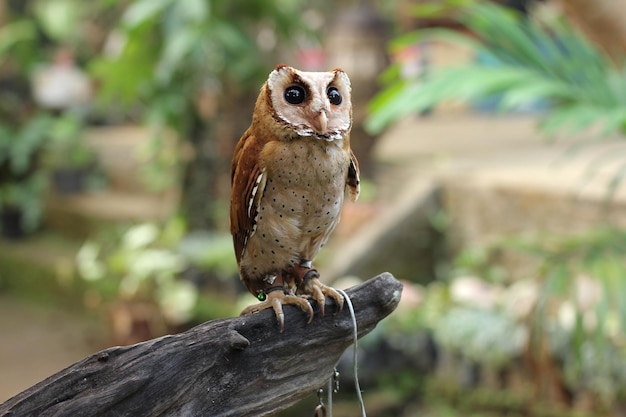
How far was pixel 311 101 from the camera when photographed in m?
1.04

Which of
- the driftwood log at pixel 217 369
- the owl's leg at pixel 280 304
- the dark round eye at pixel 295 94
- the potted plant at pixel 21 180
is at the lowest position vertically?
the driftwood log at pixel 217 369

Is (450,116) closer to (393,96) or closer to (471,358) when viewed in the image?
(471,358)

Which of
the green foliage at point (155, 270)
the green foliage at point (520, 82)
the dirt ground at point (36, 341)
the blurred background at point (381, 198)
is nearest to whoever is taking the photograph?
the green foliage at point (520, 82)

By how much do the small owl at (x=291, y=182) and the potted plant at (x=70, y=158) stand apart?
15.7 ft

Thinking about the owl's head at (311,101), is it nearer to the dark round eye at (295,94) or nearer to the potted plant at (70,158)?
the dark round eye at (295,94)

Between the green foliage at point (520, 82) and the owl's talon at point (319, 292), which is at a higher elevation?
the green foliage at point (520, 82)

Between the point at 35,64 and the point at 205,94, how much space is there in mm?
2703

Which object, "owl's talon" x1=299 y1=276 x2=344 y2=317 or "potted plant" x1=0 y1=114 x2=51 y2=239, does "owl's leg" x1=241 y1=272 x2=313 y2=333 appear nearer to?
"owl's talon" x1=299 y1=276 x2=344 y2=317

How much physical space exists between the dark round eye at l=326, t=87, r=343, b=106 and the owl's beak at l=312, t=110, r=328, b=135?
0.03m

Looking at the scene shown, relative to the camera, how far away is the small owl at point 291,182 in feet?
3.45

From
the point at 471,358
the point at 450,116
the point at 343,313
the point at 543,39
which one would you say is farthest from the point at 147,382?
the point at 450,116

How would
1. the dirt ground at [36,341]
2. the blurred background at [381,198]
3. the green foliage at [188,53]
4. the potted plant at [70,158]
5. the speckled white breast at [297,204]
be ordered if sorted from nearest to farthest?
the speckled white breast at [297,204]
the blurred background at [381,198]
the green foliage at [188,53]
the dirt ground at [36,341]
the potted plant at [70,158]

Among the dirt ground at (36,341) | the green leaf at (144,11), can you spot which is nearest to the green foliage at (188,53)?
the green leaf at (144,11)

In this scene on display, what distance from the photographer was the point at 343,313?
3.76 feet
